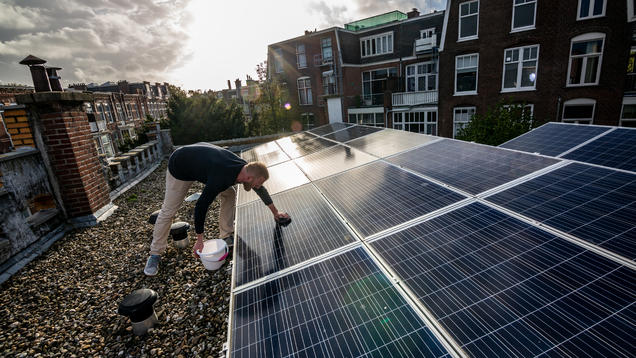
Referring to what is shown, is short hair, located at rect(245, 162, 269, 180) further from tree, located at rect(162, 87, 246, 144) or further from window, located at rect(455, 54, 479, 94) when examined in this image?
window, located at rect(455, 54, 479, 94)

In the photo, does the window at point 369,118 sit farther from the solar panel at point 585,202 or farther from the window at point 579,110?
the solar panel at point 585,202

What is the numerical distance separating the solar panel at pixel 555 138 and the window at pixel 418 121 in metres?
16.1

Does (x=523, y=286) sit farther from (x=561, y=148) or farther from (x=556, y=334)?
(x=561, y=148)

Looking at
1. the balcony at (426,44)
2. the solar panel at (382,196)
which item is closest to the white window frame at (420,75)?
the balcony at (426,44)

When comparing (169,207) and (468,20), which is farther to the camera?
(468,20)

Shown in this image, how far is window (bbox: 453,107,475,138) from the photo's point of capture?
20191 millimetres

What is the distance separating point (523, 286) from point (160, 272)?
5.89 m

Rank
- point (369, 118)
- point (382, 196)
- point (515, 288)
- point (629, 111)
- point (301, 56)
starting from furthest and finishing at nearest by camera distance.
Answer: point (301, 56) < point (369, 118) < point (629, 111) < point (382, 196) < point (515, 288)

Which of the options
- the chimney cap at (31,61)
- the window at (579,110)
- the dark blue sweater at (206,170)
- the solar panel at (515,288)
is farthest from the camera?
the window at (579,110)

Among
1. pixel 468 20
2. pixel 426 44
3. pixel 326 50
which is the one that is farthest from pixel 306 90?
pixel 468 20

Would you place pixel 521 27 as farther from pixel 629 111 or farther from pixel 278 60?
pixel 278 60

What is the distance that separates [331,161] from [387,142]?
204 cm

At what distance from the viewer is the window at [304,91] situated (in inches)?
1284

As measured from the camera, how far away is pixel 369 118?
28.2 m
